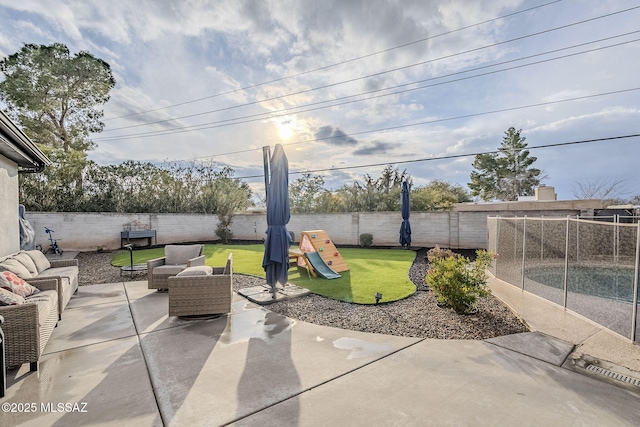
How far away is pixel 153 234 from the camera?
14.2 m

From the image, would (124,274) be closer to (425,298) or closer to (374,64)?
(425,298)

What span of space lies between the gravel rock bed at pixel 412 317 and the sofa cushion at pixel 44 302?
2.96 m

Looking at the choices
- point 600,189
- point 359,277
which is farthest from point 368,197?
point 600,189

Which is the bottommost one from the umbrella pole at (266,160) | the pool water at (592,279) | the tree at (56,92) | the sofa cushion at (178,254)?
the pool water at (592,279)

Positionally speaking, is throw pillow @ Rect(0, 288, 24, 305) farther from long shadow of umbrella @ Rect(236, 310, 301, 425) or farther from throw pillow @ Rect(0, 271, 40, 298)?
long shadow of umbrella @ Rect(236, 310, 301, 425)

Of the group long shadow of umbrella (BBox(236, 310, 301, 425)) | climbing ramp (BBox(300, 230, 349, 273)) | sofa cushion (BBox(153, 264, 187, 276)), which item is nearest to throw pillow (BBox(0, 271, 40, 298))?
sofa cushion (BBox(153, 264, 187, 276))

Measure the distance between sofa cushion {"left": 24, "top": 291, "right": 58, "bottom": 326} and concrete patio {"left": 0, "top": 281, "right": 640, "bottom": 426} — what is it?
412 millimetres

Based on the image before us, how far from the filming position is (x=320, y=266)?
7738 mm

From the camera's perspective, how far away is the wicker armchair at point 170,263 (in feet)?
19.5

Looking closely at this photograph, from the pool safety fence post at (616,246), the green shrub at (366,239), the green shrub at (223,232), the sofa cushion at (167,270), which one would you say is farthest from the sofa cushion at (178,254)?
the pool safety fence post at (616,246)

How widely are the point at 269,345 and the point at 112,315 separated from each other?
3011 mm

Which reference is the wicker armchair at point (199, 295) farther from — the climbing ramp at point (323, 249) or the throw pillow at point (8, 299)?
the climbing ramp at point (323, 249)

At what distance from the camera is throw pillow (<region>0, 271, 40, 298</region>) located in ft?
11.7

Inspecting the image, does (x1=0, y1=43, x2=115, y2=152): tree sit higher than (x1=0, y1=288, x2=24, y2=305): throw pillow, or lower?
higher
